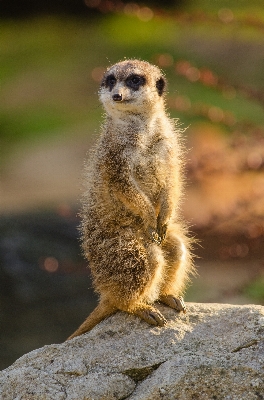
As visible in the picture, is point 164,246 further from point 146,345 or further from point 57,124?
point 57,124

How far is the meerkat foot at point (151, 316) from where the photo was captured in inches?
79.0

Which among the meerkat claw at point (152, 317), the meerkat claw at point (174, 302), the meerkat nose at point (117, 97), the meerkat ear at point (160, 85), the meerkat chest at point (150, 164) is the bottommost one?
the meerkat claw at point (152, 317)

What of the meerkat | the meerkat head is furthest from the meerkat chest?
the meerkat head

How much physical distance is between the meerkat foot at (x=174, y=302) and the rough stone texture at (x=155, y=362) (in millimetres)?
25

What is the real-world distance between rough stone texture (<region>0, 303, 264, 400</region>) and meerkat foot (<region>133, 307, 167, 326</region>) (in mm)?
20

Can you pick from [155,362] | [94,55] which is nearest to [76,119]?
[94,55]

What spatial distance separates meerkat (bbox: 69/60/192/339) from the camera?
77.9 inches

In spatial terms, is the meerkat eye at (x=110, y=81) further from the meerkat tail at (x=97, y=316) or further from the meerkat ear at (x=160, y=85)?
the meerkat tail at (x=97, y=316)

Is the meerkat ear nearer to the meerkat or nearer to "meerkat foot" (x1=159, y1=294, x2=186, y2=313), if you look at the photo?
the meerkat

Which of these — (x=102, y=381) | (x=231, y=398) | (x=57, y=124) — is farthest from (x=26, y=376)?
(x=57, y=124)

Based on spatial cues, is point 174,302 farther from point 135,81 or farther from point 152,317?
point 135,81

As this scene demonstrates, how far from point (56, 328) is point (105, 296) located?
1.44 metres

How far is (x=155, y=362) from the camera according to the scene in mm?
1858

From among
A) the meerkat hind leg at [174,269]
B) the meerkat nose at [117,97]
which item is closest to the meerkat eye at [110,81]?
the meerkat nose at [117,97]
